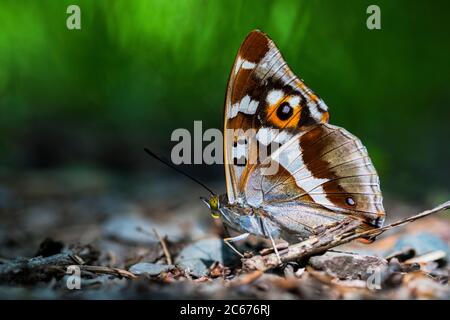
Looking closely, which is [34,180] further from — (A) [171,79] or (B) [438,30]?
(B) [438,30]

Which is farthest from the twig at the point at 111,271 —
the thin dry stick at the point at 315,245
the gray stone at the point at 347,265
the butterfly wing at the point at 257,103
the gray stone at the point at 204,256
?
the gray stone at the point at 347,265

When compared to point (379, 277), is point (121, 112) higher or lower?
higher

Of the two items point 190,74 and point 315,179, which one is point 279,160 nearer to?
point 315,179

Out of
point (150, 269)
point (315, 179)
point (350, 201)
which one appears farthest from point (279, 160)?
point (150, 269)

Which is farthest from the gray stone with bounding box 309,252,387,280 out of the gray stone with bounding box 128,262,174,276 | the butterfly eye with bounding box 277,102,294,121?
the butterfly eye with bounding box 277,102,294,121
